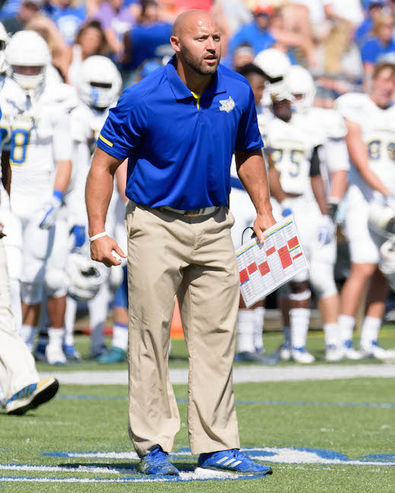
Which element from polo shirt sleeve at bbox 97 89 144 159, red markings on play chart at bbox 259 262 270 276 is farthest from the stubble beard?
red markings on play chart at bbox 259 262 270 276

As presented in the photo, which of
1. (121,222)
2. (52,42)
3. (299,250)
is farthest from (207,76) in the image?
(52,42)

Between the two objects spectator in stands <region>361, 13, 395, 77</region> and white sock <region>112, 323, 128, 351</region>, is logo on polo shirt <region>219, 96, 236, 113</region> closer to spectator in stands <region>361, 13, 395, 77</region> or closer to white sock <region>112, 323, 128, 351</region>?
white sock <region>112, 323, 128, 351</region>

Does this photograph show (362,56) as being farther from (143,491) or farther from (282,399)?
(143,491)

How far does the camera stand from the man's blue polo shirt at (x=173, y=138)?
17.7ft

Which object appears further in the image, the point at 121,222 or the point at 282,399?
the point at 121,222

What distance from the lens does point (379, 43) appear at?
16422 millimetres

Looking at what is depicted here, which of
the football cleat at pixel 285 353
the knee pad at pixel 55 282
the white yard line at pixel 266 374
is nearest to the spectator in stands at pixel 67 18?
the knee pad at pixel 55 282

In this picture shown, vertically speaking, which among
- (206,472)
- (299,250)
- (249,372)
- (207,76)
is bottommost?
(249,372)

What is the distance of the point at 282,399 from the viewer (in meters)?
8.63

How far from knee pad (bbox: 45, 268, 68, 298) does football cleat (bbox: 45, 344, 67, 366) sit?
41 centimetres

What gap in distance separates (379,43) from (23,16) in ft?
14.9

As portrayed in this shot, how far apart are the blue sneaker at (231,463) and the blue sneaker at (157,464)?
0.15 meters

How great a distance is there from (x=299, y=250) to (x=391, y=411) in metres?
2.55

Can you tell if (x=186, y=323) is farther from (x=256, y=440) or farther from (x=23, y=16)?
(x=23, y=16)
